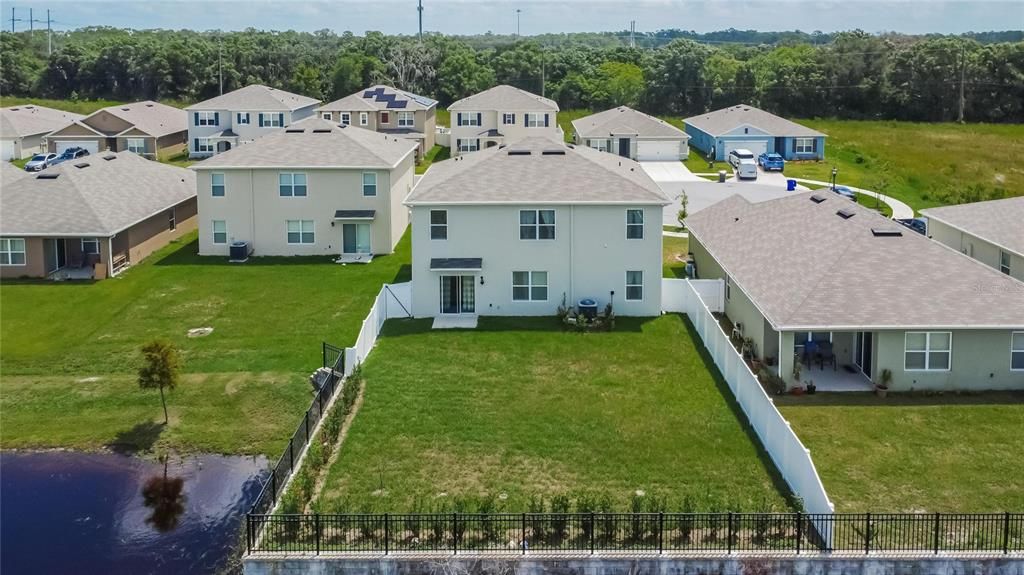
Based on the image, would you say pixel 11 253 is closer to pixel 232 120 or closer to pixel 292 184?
pixel 292 184

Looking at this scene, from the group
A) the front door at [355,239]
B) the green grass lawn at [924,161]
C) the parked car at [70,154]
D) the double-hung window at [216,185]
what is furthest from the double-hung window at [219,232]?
the green grass lawn at [924,161]

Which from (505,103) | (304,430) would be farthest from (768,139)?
(304,430)

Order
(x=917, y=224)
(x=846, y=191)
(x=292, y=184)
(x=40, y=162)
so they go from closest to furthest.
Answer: (x=292, y=184), (x=917, y=224), (x=846, y=191), (x=40, y=162)

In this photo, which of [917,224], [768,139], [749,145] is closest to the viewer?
[917,224]

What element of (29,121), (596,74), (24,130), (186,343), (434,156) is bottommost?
(186,343)

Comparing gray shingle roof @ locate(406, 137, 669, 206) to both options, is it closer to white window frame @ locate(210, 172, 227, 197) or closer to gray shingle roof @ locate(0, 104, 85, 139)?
white window frame @ locate(210, 172, 227, 197)

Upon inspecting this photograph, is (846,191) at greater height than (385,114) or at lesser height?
lesser
